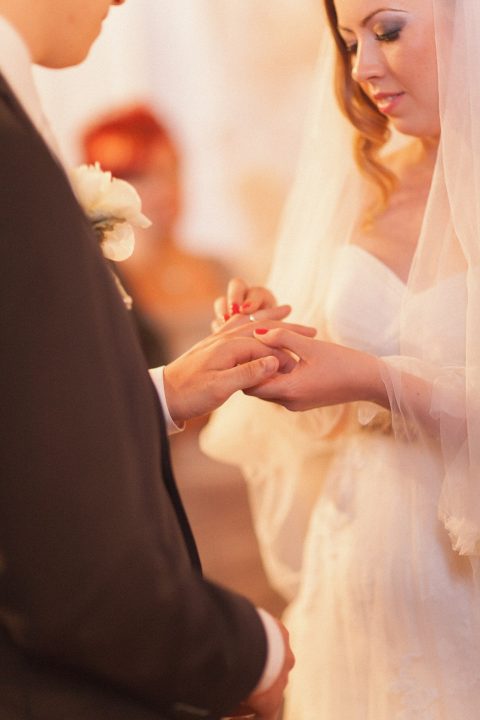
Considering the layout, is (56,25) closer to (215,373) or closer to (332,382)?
(215,373)

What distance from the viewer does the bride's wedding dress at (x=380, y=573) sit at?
162 cm

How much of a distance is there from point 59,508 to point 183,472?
3699mm

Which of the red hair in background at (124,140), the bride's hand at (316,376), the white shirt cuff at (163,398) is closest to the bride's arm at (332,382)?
the bride's hand at (316,376)

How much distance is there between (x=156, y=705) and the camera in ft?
3.26

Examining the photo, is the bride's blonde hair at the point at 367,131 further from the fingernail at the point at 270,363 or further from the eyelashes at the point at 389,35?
the fingernail at the point at 270,363

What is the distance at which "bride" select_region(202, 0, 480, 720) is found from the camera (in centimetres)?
152

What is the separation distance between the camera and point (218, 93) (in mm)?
3992

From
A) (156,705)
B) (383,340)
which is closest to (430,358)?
(383,340)

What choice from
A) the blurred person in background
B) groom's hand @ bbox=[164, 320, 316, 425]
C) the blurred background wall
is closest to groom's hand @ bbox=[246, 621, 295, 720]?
groom's hand @ bbox=[164, 320, 316, 425]

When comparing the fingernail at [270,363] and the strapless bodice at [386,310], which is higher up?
the fingernail at [270,363]

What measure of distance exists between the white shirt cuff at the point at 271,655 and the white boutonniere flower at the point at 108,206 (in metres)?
0.56

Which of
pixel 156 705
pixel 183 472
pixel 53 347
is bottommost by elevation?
pixel 183 472

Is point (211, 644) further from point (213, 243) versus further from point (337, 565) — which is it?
point (213, 243)

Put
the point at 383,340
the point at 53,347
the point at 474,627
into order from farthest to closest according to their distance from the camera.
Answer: the point at 383,340
the point at 474,627
the point at 53,347
